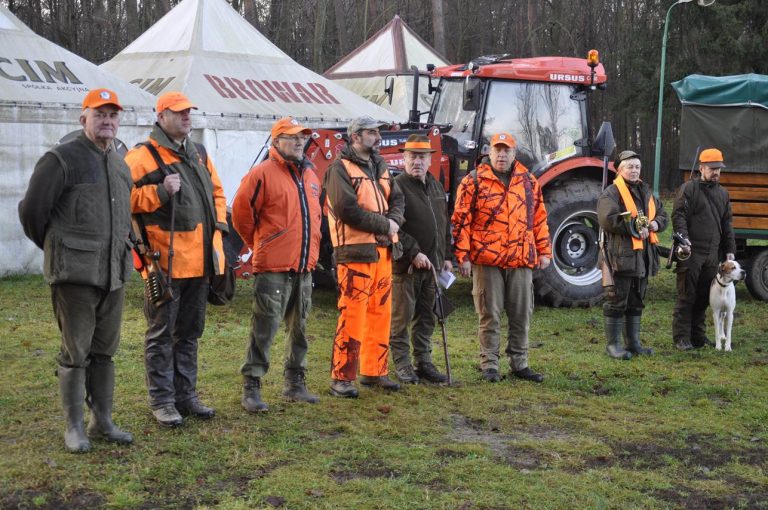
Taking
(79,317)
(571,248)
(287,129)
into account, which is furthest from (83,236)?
(571,248)

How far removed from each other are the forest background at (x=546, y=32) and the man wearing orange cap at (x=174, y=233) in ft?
66.4

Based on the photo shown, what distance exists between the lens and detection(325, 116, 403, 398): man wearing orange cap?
6.46 m

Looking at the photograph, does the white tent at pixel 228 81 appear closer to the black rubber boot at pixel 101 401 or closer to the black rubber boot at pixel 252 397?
the black rubber boot at pixel 252 397

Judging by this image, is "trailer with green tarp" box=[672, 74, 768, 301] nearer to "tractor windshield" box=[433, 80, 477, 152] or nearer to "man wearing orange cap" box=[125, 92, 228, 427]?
"tractor windshield" box=[433, 80, 477, 152]

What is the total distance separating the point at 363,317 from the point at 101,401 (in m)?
1.94

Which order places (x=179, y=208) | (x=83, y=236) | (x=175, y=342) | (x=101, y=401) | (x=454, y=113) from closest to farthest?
(x=83, y=236), (x=101, y=401), (x=179, y=208), (x=175, y=342), (x=454, y=113)

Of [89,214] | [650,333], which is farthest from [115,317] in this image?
[650,333]

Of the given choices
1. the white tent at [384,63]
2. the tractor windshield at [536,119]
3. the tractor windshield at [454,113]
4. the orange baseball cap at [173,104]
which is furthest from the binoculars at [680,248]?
the white tent at [384,63]

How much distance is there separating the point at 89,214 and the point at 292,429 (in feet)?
5.72

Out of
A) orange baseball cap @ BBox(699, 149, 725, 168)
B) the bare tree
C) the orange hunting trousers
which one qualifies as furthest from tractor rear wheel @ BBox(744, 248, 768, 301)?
the bare tree

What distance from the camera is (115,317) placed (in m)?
5.29

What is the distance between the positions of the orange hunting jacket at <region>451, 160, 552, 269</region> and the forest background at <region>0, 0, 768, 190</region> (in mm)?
18992

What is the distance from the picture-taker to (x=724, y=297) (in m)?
8.65

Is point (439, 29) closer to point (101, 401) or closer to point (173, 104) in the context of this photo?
point (173, 104)
